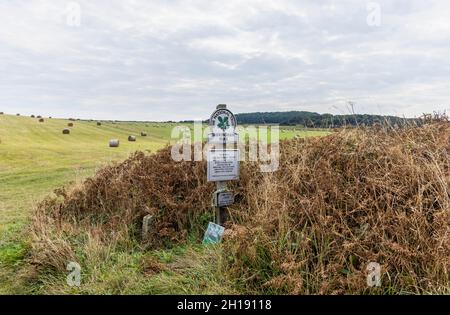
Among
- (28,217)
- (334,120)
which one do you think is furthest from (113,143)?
(334,120)

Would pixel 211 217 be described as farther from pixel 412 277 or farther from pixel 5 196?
pixel 5 196

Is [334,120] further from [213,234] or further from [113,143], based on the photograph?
[113,143]

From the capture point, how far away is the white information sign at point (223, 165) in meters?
6.13

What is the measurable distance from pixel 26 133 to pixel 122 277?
39.6m

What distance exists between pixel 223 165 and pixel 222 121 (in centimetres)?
68

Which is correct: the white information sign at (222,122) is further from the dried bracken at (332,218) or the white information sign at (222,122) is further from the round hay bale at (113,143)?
the round hay bale at (113,143)

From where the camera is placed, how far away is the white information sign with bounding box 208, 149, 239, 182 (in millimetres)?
6129

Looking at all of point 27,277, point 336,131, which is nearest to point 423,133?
point 336,131

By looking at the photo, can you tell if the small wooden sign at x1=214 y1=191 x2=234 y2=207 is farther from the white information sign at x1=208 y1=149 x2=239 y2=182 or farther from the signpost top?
the signpost top

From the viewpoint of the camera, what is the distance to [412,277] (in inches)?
155

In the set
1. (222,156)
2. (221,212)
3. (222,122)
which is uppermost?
(222,122)

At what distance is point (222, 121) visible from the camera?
6289 mm

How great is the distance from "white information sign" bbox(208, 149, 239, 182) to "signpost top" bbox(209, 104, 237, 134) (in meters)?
0.32

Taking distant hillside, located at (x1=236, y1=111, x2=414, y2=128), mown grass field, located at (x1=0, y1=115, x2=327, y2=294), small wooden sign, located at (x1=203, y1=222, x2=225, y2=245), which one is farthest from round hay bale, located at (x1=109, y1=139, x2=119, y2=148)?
small wooden sign, located at (x1=203, y1=222, x2=225, y2=245)
